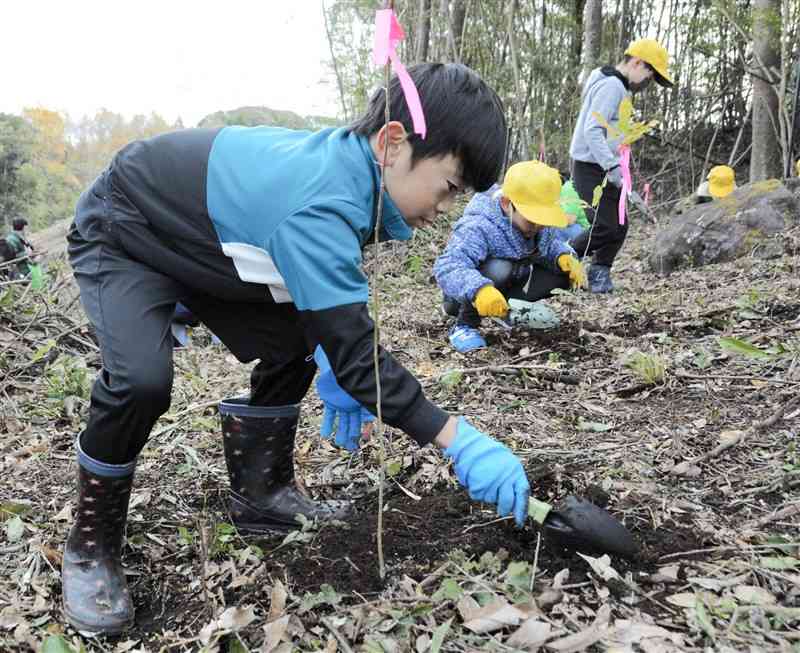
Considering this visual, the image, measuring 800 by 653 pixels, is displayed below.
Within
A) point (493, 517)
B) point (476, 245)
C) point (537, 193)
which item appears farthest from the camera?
point (476, 245)

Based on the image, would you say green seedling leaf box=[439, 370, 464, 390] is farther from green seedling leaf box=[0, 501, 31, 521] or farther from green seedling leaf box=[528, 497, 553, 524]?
green seedling leaf box=[0, 501, 31, 521]

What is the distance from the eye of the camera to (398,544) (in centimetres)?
159

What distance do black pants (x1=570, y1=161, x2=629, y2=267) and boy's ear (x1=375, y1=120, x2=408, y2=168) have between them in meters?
3.25

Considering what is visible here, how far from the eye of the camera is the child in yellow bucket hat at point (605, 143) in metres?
4.21

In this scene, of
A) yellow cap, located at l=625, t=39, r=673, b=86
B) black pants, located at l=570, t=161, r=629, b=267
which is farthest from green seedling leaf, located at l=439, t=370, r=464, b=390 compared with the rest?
yellow cap, located at l=625, t=39, r=673, b=86

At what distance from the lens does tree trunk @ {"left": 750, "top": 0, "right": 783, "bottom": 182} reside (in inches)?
263

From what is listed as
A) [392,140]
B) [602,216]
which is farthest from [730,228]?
[392,140]

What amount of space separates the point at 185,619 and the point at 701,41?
9056mm

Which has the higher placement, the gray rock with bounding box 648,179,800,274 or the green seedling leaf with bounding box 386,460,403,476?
the green seedling leaf with bounding box 386,460,403,476

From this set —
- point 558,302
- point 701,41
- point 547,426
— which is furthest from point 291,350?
point 701,41

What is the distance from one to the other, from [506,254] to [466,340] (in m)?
0.54

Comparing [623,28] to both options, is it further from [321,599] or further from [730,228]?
[321,599]

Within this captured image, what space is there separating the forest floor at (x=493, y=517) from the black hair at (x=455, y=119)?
834 mm

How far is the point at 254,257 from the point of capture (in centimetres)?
145
